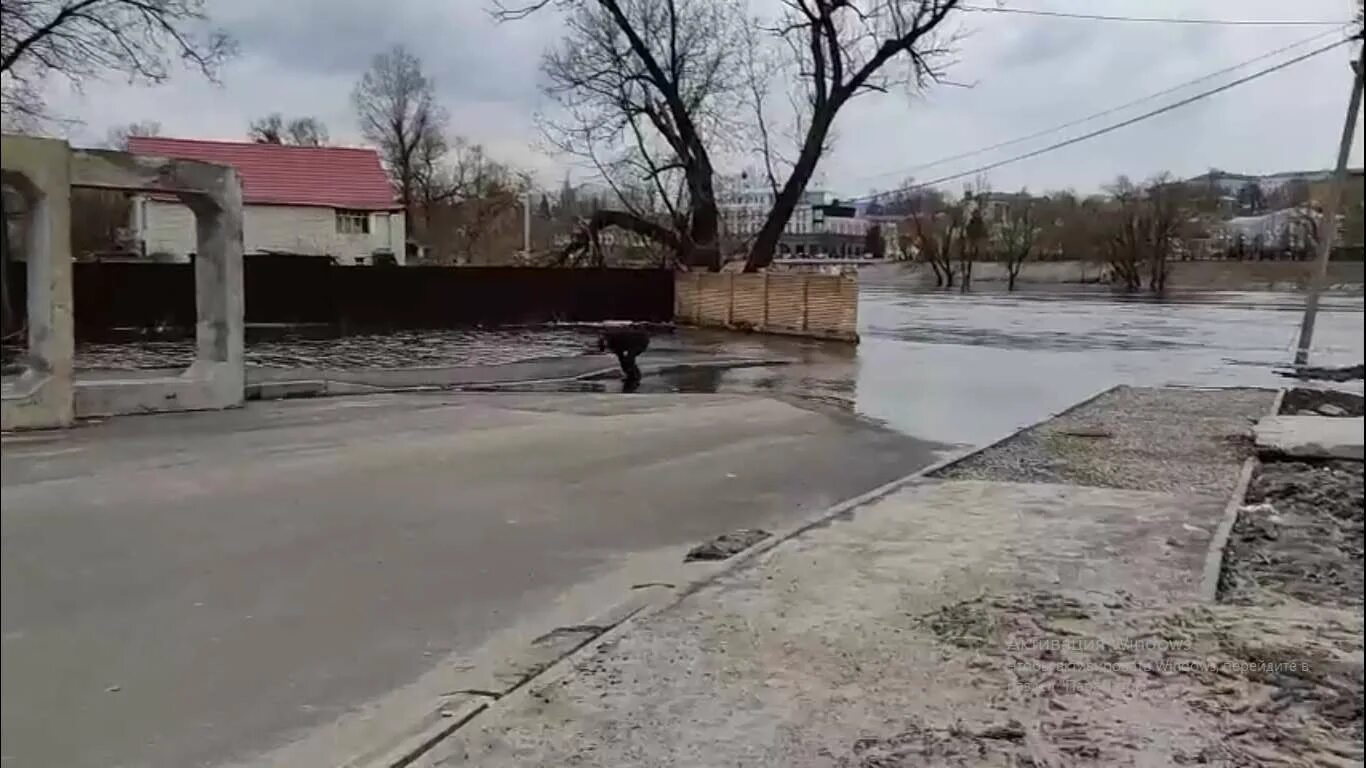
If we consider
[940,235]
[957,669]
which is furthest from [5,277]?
[940,235]

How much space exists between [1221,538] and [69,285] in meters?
4.96

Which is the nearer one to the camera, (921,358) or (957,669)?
(957,669)

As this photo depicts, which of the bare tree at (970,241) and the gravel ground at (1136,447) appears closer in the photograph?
the gravel ground at (1136,447)

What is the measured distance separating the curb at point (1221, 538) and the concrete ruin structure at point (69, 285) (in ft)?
12.1

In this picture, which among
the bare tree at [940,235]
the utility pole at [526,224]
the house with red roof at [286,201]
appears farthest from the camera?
the bare tree at [940,235]

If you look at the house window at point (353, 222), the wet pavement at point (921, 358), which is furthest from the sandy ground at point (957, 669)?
the house window at point (353, 222)

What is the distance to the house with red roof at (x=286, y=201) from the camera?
4.15m

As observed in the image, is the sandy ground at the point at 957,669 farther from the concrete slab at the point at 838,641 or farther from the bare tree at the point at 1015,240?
the bare tree at the point at 1015,240

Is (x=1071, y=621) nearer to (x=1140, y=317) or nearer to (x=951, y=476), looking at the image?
(x=951, y=476)

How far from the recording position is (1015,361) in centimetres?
1803

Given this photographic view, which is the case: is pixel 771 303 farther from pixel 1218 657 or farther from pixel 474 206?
pixel 1218 657

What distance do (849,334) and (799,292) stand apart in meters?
1.83

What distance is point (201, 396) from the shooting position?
4.09 meters

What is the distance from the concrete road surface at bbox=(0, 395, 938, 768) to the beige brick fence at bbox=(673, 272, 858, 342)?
1303 centimetres
